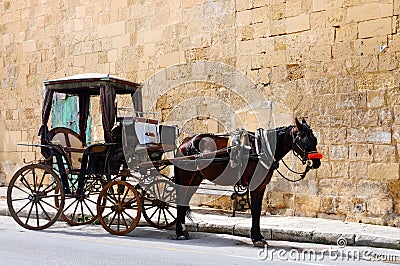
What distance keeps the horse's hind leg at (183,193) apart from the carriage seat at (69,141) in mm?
1854

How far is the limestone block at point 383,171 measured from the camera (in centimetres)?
964

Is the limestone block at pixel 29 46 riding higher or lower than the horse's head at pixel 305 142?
higher

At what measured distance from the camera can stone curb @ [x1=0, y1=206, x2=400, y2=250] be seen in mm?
8391

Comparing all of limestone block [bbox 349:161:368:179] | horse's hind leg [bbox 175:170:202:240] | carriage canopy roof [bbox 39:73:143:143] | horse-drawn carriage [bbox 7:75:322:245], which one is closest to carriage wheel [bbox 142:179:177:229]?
horse-drawn carriage [bbox 7:75:322:245]

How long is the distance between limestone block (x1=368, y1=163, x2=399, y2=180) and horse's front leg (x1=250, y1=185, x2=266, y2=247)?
7.55 feet

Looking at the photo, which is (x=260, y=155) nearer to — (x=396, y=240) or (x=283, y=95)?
(x=396, y=240)

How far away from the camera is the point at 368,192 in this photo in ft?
32.5

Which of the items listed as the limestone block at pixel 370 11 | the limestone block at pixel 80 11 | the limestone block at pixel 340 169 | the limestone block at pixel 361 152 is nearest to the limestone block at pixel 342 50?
the limestone block at pixel 370 11

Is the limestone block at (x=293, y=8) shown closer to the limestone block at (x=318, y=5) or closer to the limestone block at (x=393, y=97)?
the limestone block at (x=318, y=5)

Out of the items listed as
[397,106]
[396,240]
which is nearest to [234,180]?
[396,240]

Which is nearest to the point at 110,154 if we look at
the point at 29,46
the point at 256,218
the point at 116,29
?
the point at 256,218

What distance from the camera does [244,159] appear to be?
339 inches

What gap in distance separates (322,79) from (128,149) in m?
3.47

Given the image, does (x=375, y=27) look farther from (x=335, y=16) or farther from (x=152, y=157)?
(x=152, y=157)
